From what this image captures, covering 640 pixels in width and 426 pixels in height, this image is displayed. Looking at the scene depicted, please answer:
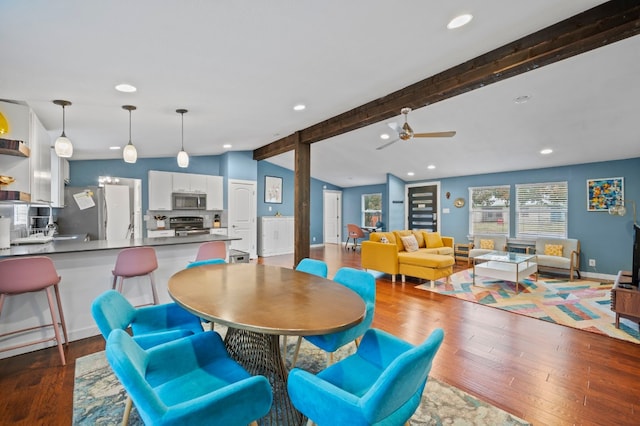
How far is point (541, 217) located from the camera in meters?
6.29

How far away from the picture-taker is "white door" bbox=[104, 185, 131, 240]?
511 centimetres

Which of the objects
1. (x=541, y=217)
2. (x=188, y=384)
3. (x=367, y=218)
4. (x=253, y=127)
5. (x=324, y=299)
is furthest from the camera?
(x=367, y=218)

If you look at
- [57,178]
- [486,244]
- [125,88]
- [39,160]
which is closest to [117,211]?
[57,178]

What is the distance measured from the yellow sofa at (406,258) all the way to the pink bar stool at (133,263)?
3.71 meters

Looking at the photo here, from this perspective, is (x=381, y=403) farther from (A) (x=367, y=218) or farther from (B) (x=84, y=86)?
(A) (x=367, y=218)

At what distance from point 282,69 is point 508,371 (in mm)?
3156

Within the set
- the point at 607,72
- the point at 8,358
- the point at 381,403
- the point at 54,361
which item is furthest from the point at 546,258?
the point at 8,358

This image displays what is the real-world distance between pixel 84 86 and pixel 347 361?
3019 mm

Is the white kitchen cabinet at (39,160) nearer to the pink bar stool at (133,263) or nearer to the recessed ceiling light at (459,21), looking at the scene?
the pink bar stool at (133,263)

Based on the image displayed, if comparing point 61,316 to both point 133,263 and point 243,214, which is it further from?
point 243,214

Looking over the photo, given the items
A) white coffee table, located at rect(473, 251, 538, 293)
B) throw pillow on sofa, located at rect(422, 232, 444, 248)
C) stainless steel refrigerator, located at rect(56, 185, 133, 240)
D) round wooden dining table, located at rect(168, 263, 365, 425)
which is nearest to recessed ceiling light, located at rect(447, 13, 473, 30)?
round wooden dining table, located at rect(168, 263, 365, 425)

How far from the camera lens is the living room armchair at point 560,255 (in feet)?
17.7

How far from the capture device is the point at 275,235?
8.21 m

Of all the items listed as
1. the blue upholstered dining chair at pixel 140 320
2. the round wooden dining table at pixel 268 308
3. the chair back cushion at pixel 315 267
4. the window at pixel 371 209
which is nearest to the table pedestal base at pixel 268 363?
the round wooden dining table at pixel 268 308
